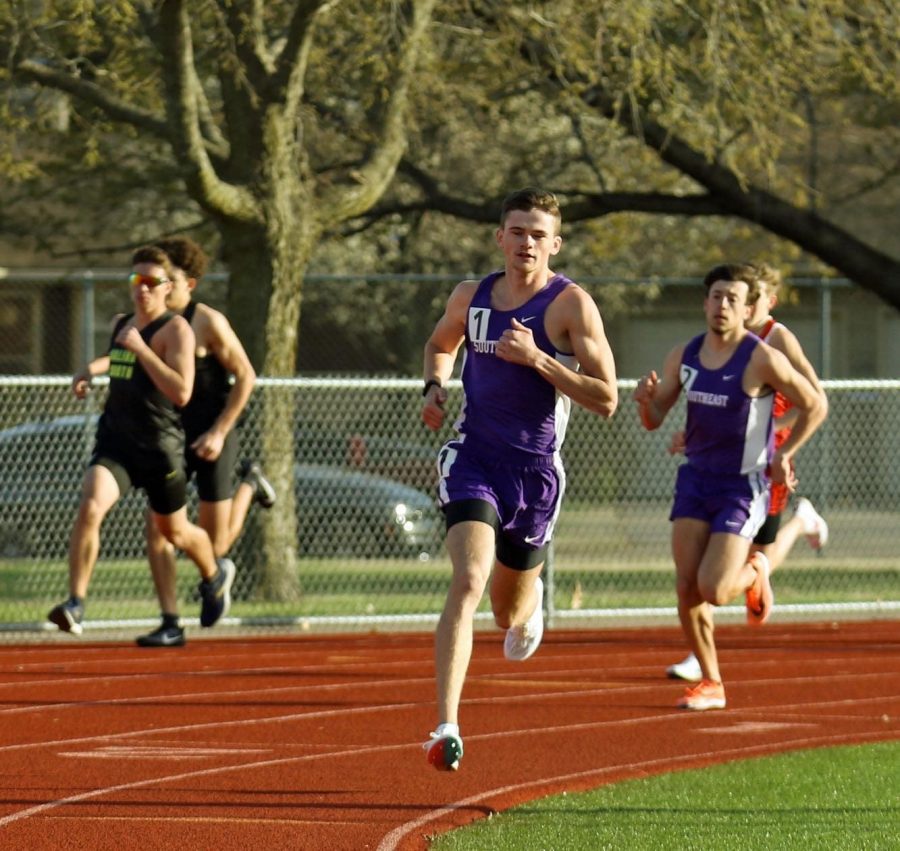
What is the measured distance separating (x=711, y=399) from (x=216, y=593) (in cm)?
378

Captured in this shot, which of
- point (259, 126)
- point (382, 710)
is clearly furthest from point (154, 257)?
point (259, 126)

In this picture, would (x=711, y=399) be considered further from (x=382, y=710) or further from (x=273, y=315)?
(x=273, y=315)

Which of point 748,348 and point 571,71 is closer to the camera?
point 748,348

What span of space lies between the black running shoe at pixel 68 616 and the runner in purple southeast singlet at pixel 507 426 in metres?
4.46

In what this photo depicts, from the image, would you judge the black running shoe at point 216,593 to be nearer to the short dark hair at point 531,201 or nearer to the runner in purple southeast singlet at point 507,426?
the runner in purple southeast singlet at point 507,426

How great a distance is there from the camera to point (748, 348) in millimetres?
10117

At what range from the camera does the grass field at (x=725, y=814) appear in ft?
21.7

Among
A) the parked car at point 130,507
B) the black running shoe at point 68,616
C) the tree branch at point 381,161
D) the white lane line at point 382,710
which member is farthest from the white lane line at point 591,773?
the tree branch at point 381,161

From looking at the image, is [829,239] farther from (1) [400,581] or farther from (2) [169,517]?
(2) [169,517]

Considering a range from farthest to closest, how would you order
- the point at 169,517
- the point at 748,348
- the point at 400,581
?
the point at 400,581, the point at 169,517, the point at 748,348

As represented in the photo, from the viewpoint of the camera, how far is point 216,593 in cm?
1232

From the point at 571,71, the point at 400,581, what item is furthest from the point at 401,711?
the point at 571,71

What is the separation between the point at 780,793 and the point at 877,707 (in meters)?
3.27

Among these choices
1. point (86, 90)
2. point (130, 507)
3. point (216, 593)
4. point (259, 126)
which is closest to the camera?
point (216, 593)
